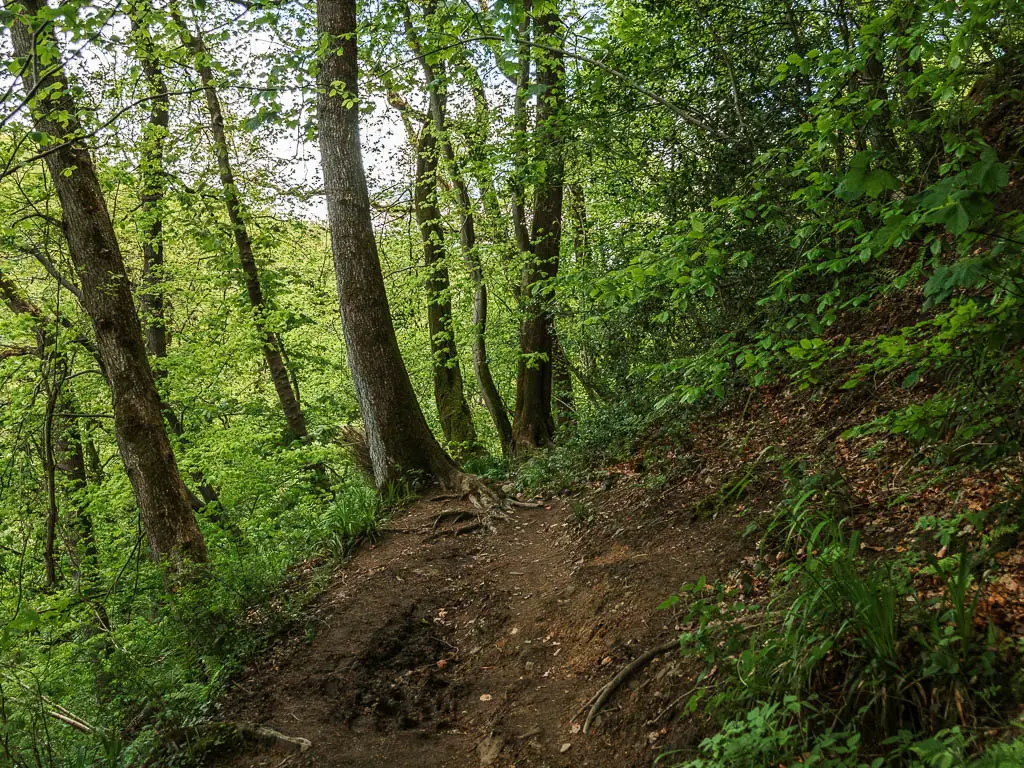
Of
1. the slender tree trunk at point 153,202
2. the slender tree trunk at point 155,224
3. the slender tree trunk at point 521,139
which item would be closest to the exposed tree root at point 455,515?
the slender tree trunk at point 521,139

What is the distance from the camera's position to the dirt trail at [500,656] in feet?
11.8

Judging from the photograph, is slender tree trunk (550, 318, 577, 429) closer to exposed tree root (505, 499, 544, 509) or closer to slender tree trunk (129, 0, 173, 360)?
exposed tree root (505, 499, 544, 509)

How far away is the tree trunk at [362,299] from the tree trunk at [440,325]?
12.8ft

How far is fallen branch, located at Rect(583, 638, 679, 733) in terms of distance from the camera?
3.63 m

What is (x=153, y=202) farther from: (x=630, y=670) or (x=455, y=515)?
(x=630, y=670)

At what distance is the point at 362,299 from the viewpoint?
8203 millimetres

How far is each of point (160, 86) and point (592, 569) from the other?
10082mm

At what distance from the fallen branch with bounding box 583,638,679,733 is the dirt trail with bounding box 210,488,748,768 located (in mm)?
42

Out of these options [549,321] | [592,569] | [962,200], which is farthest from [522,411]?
[962,200]

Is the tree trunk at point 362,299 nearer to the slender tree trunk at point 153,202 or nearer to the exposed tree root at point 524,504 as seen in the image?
the exposed tree root at point 524,504

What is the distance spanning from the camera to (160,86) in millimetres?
10148

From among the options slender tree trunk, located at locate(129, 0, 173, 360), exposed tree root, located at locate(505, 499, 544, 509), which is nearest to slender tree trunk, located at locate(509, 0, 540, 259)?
exposed tree root, located at locate(505, 499, 544, 509)

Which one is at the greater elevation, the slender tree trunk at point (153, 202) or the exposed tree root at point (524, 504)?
the slender tree trunk at point (153, 202)

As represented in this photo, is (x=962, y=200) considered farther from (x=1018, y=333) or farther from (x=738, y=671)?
(x=738, y=671)
